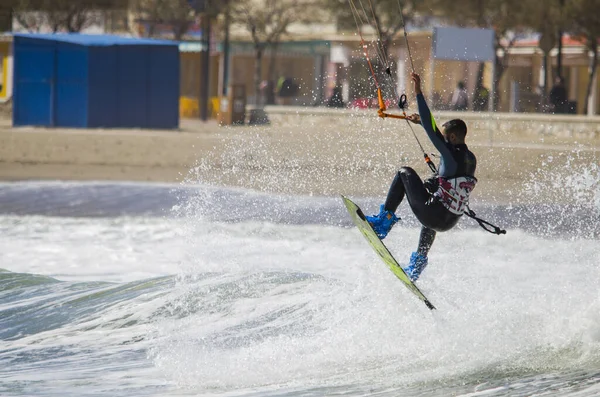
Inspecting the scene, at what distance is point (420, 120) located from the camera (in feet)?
25.8

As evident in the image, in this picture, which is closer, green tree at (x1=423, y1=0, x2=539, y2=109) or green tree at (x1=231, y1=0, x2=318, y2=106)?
green tree at (x1=423, y1=0, x2=539, y2=109)

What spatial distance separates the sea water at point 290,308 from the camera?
24.2ft

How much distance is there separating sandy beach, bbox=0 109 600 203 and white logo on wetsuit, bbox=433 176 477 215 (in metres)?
8.43

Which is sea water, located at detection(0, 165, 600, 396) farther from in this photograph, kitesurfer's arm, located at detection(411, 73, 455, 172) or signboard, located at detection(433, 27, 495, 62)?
signboard, located at detection(433, 27, 495, 62)

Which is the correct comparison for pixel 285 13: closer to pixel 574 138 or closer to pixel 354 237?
pixel 574 138

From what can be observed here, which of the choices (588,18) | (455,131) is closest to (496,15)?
(588,18)

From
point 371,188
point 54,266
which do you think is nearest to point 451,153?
point 54,266

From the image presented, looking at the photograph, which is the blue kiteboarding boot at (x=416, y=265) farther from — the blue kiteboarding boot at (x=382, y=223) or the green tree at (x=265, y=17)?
the green tree at (x=265, y=17)

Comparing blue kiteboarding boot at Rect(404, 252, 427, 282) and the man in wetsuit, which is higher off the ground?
the man in wetsuit

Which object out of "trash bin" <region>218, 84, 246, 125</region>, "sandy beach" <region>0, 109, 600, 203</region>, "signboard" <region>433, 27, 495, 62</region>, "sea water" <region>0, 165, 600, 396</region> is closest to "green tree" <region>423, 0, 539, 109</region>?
"trash bin" <region>218, 84, 246, 125</region>

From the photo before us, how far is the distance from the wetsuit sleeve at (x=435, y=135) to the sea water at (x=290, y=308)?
1054 mm

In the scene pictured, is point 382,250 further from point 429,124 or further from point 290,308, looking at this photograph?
point 290,308

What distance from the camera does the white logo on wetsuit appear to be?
8031mm

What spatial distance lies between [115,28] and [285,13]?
673 cm
